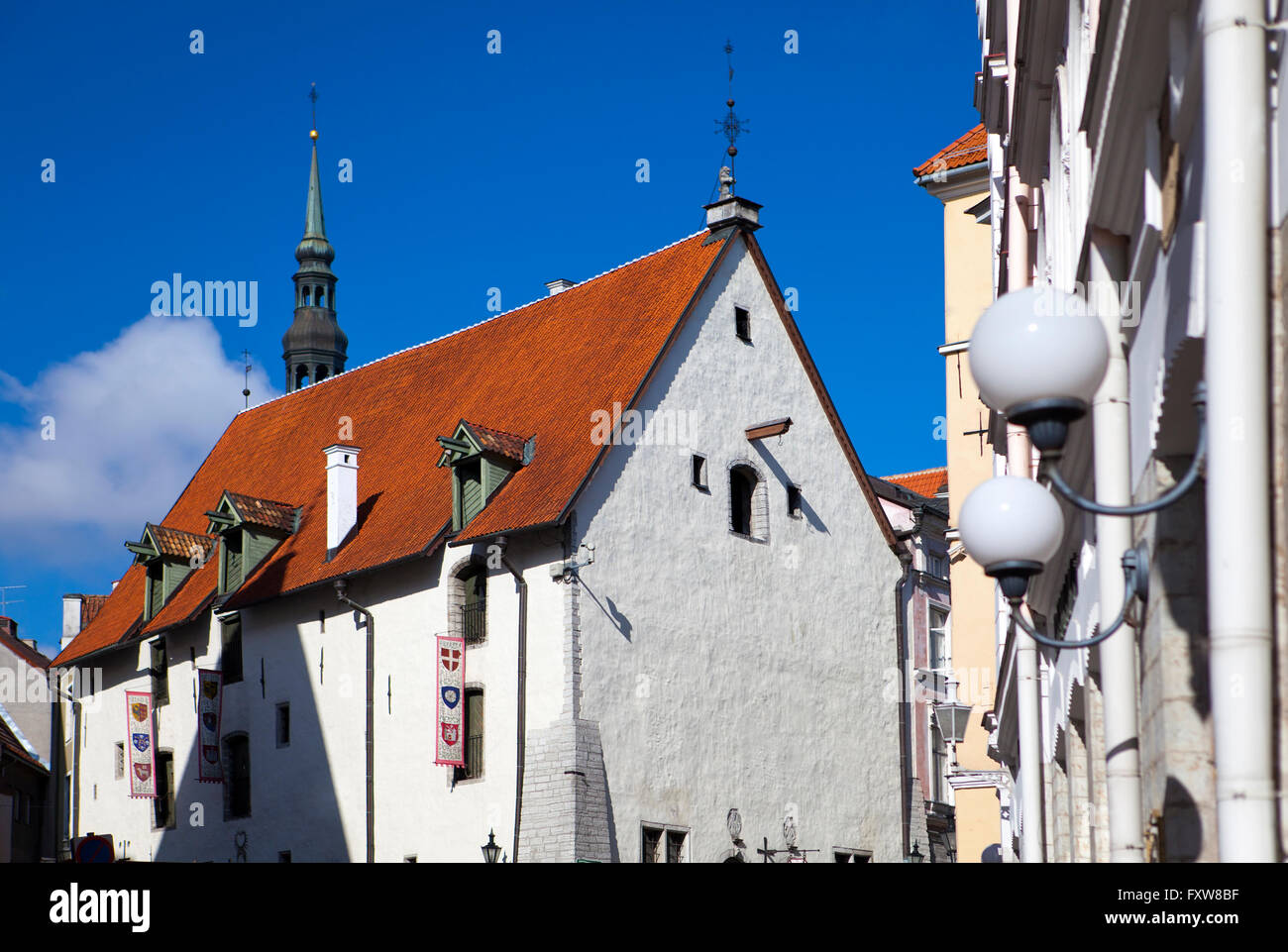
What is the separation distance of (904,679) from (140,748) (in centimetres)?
1540

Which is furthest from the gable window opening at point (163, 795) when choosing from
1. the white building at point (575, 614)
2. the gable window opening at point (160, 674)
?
the gable window opening at point (160, 674)

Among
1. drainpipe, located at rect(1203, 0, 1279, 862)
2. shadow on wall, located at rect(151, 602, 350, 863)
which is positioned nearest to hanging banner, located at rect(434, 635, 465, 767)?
shadow on wall, located at rect(151, 602, 350, 863)

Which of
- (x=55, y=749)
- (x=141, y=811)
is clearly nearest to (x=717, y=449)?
(x=141, y=811)

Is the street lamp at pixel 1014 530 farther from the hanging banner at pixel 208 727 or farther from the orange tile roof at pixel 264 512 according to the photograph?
the orange tile roof at pixel 264 512

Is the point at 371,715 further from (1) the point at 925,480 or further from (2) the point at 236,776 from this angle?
(1) the point at 925,480

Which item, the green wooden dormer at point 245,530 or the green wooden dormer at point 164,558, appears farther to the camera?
the green wooden dormer at point 164,558

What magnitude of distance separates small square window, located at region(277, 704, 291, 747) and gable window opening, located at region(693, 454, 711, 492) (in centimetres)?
896

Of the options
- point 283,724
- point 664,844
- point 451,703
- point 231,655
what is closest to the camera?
point 451,703

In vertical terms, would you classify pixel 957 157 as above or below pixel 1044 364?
above

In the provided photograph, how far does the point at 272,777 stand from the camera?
→ 108 ft

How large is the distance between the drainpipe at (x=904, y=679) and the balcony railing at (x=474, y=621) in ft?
29.4

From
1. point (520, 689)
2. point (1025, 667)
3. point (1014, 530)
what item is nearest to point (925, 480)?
point (520, 689)

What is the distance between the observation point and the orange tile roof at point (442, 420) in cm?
3067

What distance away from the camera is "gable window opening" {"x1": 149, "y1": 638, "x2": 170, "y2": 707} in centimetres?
3728
